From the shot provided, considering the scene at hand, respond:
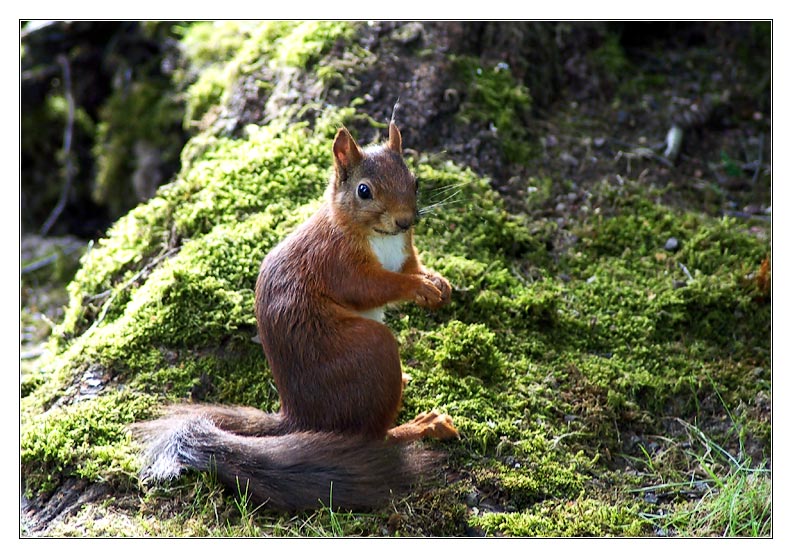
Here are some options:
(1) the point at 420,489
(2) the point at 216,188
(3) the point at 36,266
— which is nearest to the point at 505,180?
(2) the point at 216,188

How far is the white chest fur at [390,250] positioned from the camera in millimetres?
4262

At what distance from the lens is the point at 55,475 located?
4.20 m

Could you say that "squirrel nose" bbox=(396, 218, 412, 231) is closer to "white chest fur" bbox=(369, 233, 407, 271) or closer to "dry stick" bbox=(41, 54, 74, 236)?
"white chest fur" bbox=(369, 233, 407, 271)

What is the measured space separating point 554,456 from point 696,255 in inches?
77.7

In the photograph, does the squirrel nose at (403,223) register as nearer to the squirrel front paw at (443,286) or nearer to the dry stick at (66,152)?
the squirrel front paw at (443,286)

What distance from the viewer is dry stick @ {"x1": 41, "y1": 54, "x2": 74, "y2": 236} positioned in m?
8.36

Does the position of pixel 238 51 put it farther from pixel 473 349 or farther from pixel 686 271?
pixel 686 271

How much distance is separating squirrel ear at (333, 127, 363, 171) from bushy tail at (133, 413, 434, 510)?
127 cm

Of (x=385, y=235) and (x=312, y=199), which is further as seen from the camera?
(x=312, y=199)

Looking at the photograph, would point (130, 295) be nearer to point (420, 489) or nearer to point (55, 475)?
point (55, 475)

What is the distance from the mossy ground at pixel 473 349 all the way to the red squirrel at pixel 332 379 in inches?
5.0

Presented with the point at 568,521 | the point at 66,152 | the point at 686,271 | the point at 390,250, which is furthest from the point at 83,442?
the point at 66,152

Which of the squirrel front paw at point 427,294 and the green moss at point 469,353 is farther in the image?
the green moss at point 469,353

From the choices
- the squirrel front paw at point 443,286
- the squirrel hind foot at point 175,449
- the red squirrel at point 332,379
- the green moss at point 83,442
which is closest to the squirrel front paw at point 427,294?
the red squirrel at point 332,379
